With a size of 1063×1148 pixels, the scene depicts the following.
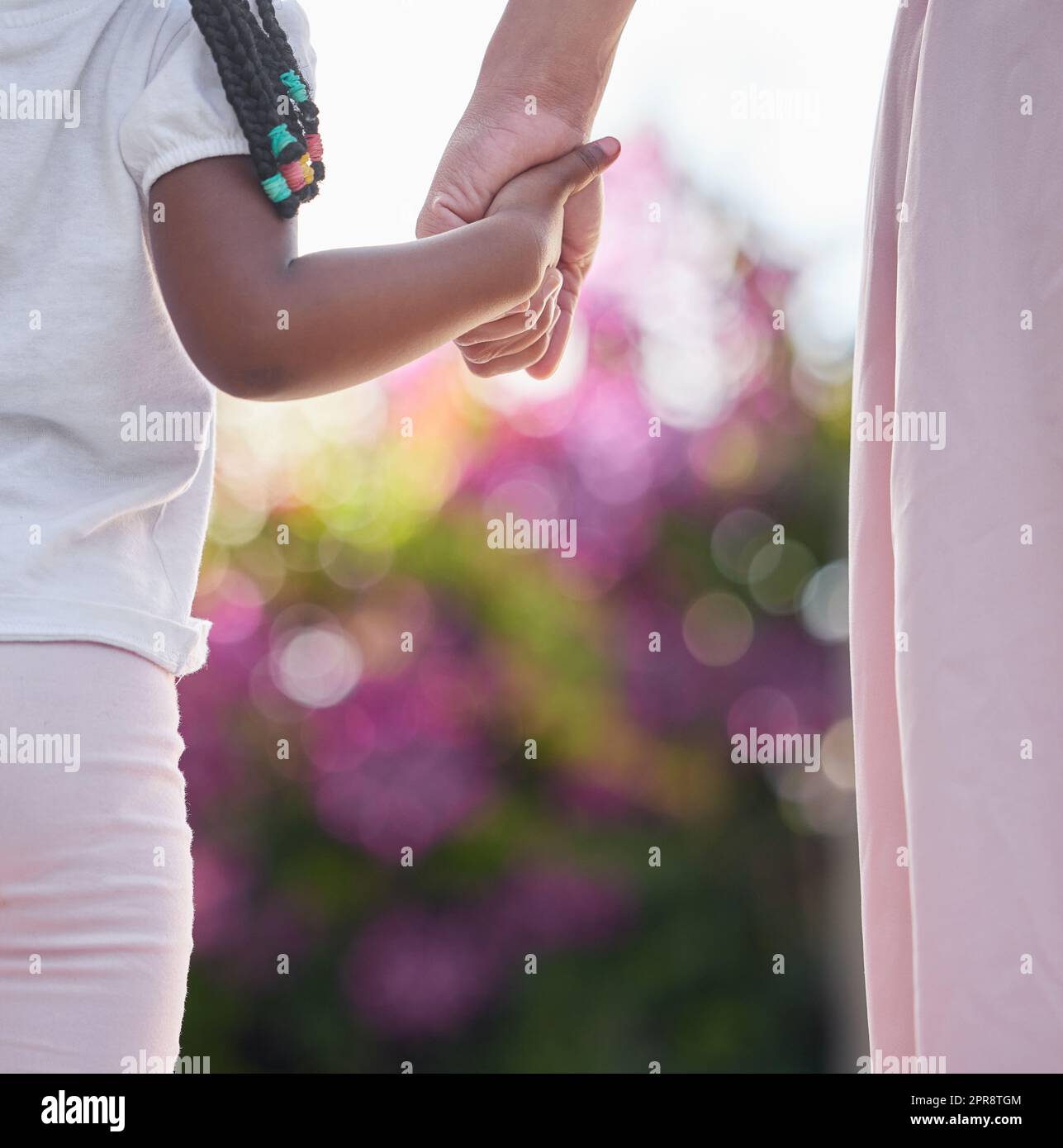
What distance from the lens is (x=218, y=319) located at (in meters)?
0.79

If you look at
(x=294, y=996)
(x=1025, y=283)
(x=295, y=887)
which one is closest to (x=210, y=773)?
(x=295, y=887)

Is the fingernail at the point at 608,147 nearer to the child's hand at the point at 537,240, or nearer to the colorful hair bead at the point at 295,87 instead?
the child's hand at the point at 537,240

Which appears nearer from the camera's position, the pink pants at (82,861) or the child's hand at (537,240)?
the pink pants at (82,861)

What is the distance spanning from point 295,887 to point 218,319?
1.93m

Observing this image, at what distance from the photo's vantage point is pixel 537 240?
3.43 feet

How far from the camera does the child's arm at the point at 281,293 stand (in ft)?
2.61

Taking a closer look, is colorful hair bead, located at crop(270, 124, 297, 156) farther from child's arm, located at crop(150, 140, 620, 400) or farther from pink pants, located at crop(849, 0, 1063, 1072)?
pink pants, located at crop(849, 0, 1063, 1072)

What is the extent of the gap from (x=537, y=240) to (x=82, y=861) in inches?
23.5

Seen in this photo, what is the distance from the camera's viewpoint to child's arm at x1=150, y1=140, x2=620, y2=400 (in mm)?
794

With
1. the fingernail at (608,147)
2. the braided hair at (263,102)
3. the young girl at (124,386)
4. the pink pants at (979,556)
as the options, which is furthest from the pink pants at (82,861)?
the fingernail at (608,147)

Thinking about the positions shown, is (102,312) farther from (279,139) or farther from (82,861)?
(82,861)

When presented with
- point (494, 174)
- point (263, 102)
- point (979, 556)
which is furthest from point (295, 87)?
point (979, 556)
